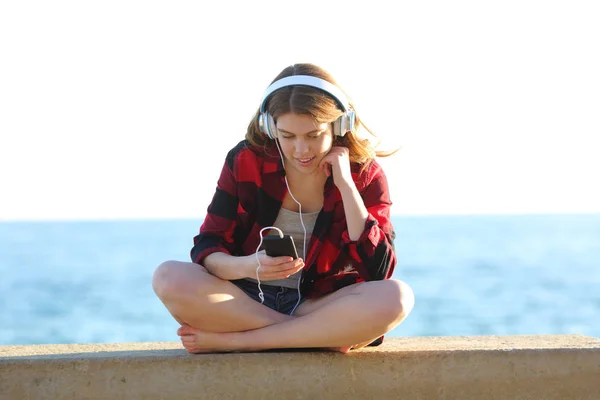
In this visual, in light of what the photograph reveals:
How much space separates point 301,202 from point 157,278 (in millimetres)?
666

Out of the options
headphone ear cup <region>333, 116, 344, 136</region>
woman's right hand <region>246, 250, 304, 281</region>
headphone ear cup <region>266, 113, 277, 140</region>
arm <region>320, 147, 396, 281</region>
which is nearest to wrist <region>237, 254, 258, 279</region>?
woman's right hand <region>246, 250, 304, 281</region>

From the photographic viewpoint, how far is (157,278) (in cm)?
311

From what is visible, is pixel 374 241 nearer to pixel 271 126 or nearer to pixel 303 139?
pixel 303 139

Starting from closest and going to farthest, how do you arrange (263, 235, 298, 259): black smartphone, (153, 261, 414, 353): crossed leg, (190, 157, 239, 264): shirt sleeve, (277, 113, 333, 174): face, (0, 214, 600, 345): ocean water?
(263, 235, 298, 259): black smartphone < (153, 261, 414, 353): crossed leg < (277, 113, 333, 174): face < (190, 157, 239, 264): shirt sleeve < (0, 214, 600, 345): ocean water

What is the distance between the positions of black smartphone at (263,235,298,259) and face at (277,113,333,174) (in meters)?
0.39

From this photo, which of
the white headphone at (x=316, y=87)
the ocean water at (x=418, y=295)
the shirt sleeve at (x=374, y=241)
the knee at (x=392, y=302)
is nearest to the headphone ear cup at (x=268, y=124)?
the white headphone at (x=316, y=87)

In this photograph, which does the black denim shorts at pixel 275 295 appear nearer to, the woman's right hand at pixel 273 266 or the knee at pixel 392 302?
the woman's right hand at pixel 273 266

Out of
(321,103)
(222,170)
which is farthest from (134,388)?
(321,103)

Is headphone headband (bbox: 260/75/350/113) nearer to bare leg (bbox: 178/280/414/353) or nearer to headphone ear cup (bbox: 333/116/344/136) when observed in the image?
headphone ear cup (bbox: 333/116/344/136)

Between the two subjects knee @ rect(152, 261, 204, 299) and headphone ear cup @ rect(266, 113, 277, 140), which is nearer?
knee @ rect(152, 261, 204, 299)

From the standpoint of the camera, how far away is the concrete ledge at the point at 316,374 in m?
3.03

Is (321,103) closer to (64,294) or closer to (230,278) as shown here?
(230,278)

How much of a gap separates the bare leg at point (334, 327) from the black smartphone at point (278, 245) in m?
0.27

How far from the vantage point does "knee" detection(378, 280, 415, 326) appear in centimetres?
303
